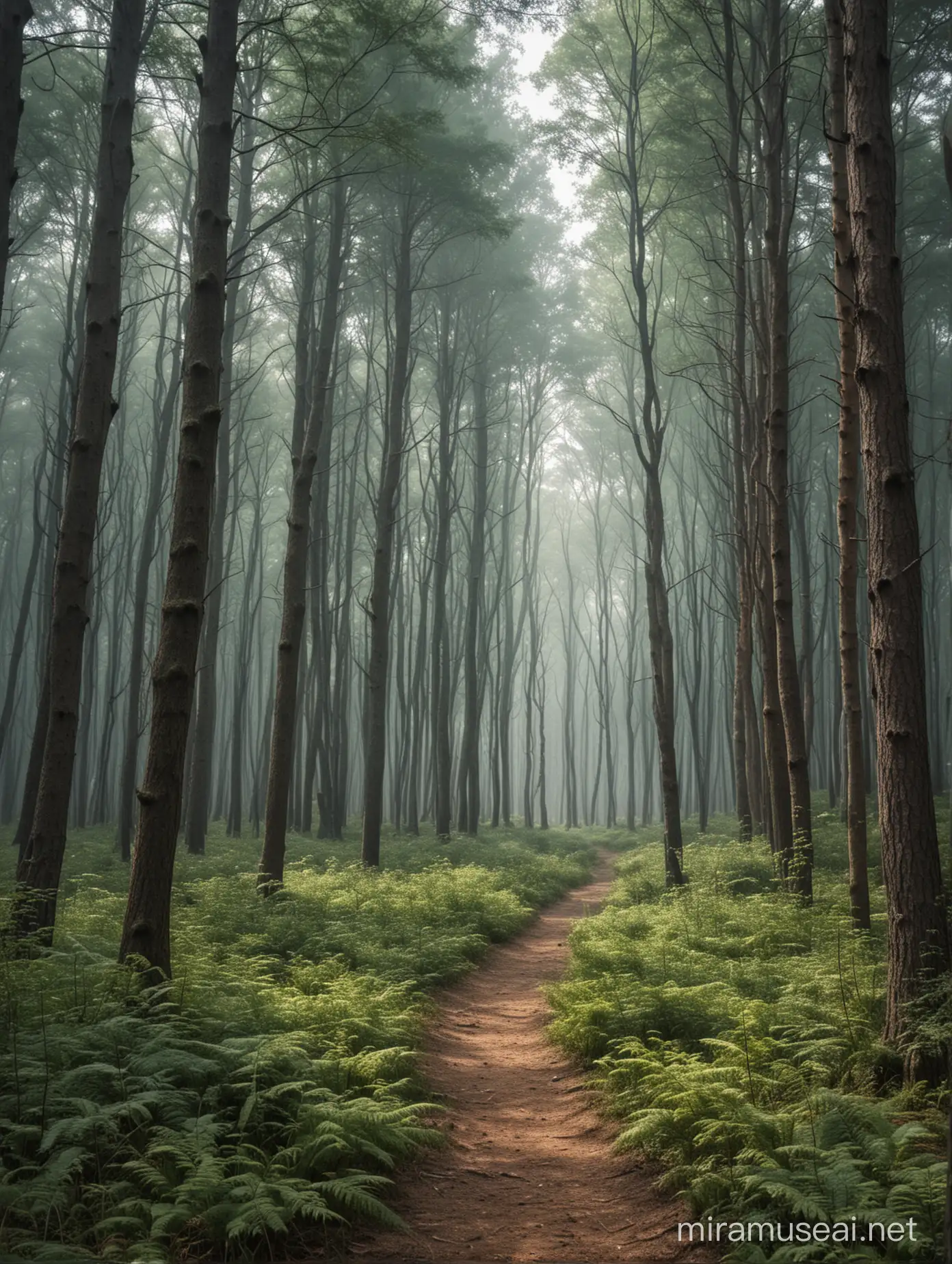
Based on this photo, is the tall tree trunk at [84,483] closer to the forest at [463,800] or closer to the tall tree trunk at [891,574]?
the forest at [463,800]

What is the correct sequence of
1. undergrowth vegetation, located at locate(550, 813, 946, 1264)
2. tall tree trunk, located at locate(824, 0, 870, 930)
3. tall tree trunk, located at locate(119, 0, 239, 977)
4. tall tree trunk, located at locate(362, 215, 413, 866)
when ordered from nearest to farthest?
undergrowth vegetation, located at locate(550, 813, 946, 1264), tall tree trunk, located at locate(119, 0, 239, 977), tall tree trunk, located at locate(824, 0, 870, 930), tall tree trunk, located at locate(362, 215, 413, 866)

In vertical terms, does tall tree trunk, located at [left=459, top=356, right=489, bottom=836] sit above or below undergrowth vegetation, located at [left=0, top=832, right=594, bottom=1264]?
above

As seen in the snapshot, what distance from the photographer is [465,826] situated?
20.3 m

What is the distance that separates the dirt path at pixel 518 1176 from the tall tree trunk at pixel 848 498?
292 cm

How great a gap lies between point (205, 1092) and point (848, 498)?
639 cm

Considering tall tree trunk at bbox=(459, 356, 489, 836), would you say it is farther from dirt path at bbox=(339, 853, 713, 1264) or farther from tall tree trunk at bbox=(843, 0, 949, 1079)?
tall tree trunk at bbox=(843, 0, 949, 1079)

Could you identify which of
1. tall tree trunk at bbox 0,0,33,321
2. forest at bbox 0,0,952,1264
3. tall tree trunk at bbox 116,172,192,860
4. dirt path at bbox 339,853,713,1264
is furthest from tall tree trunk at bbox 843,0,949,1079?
tall tree trunk at bbox 116,172,192,860

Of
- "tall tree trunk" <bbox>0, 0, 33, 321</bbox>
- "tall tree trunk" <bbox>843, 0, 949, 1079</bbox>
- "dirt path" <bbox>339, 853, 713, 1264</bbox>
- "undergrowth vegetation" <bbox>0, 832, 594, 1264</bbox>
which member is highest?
"tall tree trunk" <bbox>0, 0, 33, 321</bbox>

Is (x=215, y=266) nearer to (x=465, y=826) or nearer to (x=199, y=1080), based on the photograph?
(x=199, y=1080)

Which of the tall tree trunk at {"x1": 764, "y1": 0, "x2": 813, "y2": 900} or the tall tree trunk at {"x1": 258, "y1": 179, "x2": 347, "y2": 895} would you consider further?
the tall tree trunk at {"x1": 258, "y1": 179, "x2": 347, "y2": 895}

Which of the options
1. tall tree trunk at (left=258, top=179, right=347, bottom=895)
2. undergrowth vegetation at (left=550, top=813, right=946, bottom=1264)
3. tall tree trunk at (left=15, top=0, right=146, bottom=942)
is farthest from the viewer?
tall tree trunk at (left=258, top=179, right=347, bottom=895)

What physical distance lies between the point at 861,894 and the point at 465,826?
45.7 feet

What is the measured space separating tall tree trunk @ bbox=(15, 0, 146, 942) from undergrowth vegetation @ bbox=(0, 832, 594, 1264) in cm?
61

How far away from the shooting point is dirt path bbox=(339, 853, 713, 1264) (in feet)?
11.2
